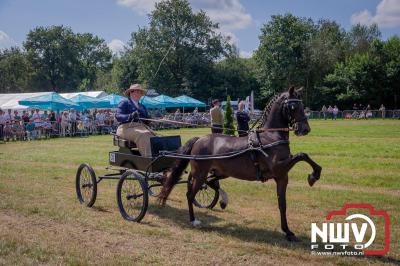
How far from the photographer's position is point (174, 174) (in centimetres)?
805

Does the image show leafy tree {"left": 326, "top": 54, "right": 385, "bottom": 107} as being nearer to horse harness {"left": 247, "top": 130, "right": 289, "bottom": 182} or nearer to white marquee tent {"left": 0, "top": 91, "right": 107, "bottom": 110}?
white marquee tent {"left": 0, "top": 91, "right": 107, "bottom": 110}

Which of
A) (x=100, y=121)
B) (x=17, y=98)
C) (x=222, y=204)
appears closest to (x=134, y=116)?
(x=222, y=204)

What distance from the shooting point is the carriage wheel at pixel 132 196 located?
7.74 metres

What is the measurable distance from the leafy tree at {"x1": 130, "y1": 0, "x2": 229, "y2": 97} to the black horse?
189 ft

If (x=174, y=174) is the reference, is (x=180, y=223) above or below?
below

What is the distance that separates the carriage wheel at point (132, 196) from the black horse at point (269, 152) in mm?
810

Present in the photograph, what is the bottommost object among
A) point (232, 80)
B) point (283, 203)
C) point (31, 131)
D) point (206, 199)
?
point (206, 199)

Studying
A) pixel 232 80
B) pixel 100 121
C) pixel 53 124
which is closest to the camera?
pixel 53 124

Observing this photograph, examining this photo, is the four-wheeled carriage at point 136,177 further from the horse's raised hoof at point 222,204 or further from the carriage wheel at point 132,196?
the horse's raised hoof at point 222,204

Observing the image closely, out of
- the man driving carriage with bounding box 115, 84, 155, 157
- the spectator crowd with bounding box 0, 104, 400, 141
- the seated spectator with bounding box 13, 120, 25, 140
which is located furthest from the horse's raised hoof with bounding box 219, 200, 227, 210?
the seated spectator with bounding box 13, 120, 25, 140

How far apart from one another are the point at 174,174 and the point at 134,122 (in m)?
1.57

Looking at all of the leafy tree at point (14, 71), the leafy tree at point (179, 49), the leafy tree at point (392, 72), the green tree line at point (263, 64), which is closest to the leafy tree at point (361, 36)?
the green tree line at point (263, 64)

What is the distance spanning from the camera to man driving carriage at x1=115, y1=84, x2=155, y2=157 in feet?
27.9

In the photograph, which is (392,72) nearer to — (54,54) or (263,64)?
(263,64)
